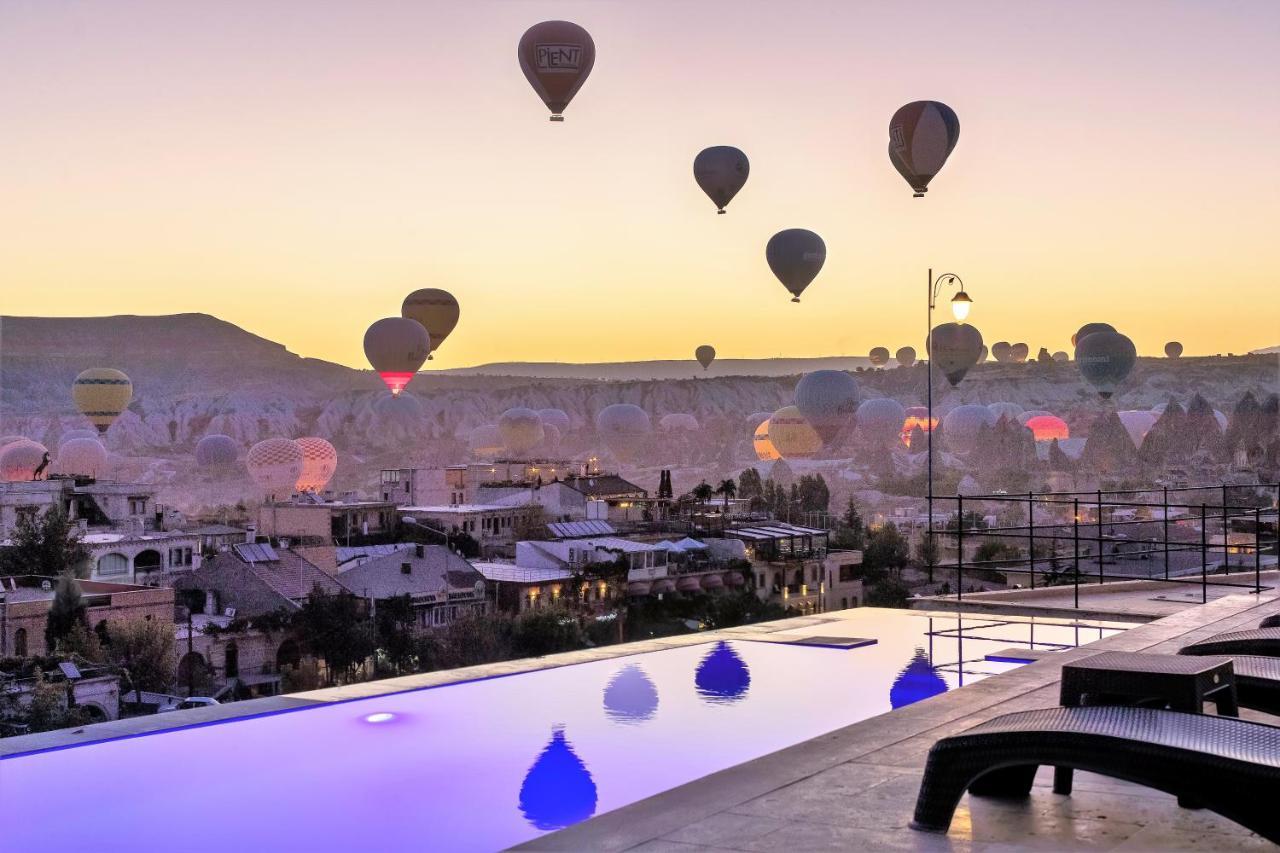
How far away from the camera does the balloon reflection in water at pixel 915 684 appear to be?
5785mm

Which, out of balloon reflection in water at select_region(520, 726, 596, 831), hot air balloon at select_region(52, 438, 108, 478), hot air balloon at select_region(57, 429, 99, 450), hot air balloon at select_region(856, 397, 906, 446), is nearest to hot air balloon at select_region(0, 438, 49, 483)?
hot air balloon at select_region(52, 438, 108, 478)

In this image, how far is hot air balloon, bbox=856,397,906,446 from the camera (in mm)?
49344

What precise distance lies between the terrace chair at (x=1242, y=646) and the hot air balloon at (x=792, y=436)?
36.4 metres

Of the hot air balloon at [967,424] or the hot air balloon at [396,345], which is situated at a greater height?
the hot air balloon at [396,345]

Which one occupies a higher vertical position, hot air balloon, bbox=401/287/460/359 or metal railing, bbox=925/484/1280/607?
hot air balloon, bbox=401/287/460/359

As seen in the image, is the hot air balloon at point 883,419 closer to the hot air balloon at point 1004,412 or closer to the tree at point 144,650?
the hot air balloon at point 1004,412

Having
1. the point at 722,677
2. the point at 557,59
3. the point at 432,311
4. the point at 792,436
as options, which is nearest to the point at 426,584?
the point at 432,311

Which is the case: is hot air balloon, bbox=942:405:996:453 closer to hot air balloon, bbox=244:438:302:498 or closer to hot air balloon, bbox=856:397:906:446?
hot air balloon, bbox=856:397:906:446


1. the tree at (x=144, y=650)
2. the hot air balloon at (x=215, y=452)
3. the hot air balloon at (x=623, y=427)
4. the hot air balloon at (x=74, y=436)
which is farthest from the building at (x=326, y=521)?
the hot air balloon at (x=215, y=452)

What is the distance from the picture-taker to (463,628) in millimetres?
25594

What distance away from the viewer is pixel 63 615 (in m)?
21.4

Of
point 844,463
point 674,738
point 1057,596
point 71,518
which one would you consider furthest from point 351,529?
point 844,463

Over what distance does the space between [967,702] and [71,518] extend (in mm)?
30926

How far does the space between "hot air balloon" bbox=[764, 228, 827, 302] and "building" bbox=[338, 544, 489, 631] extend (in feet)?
28.0
